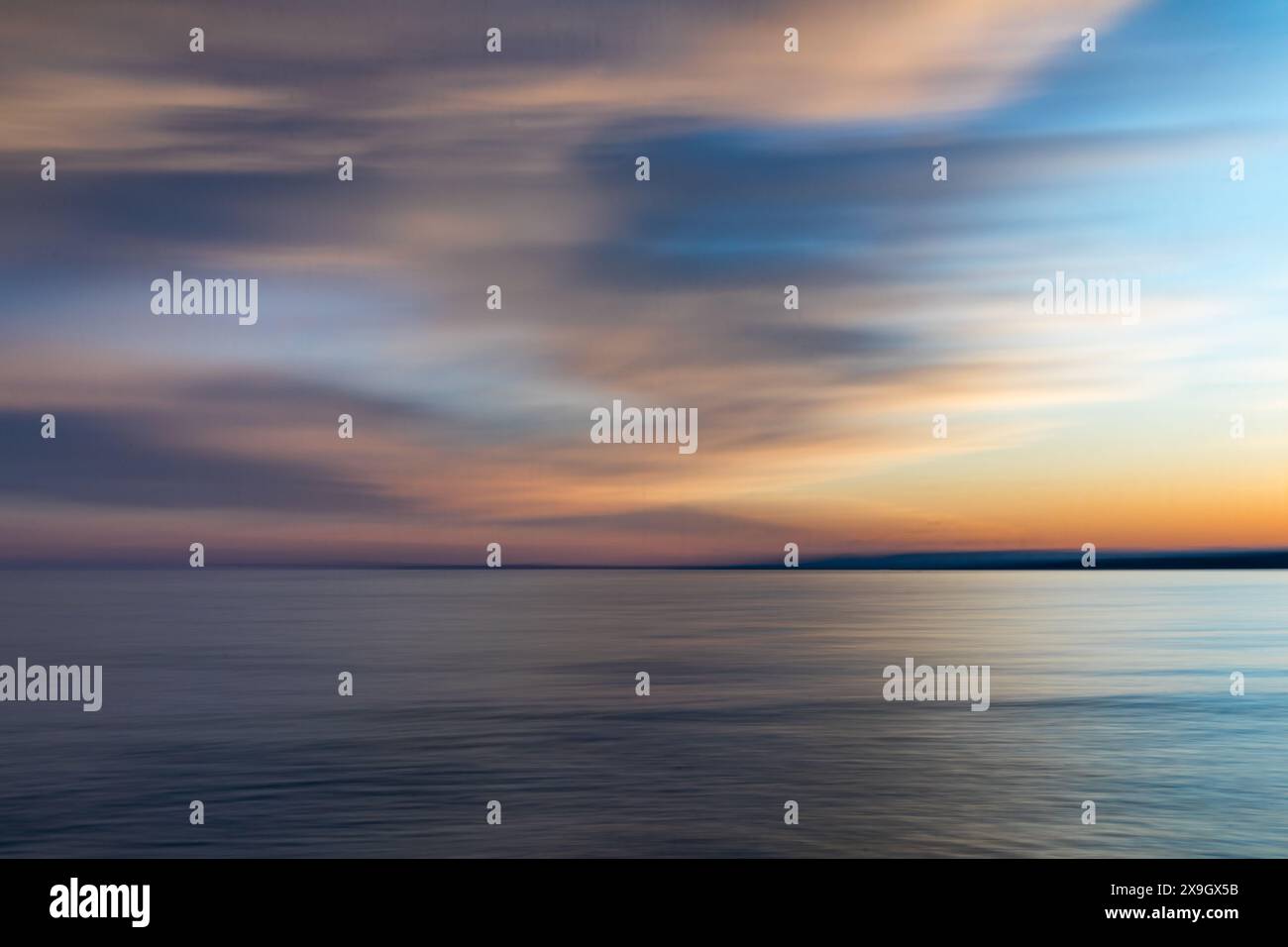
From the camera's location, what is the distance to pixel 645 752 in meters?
30.8

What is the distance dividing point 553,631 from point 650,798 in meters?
47.4

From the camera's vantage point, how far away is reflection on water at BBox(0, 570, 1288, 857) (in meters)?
22.9

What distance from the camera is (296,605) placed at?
11556 cm

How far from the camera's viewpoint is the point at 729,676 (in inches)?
1848

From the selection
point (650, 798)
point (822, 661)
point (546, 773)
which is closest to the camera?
point (650, 798)

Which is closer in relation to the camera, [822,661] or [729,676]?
[729,676]

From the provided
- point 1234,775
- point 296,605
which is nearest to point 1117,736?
point 1234,775

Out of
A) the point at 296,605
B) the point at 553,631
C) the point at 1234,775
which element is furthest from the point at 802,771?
the point at 296,605

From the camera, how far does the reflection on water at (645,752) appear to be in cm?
2294
